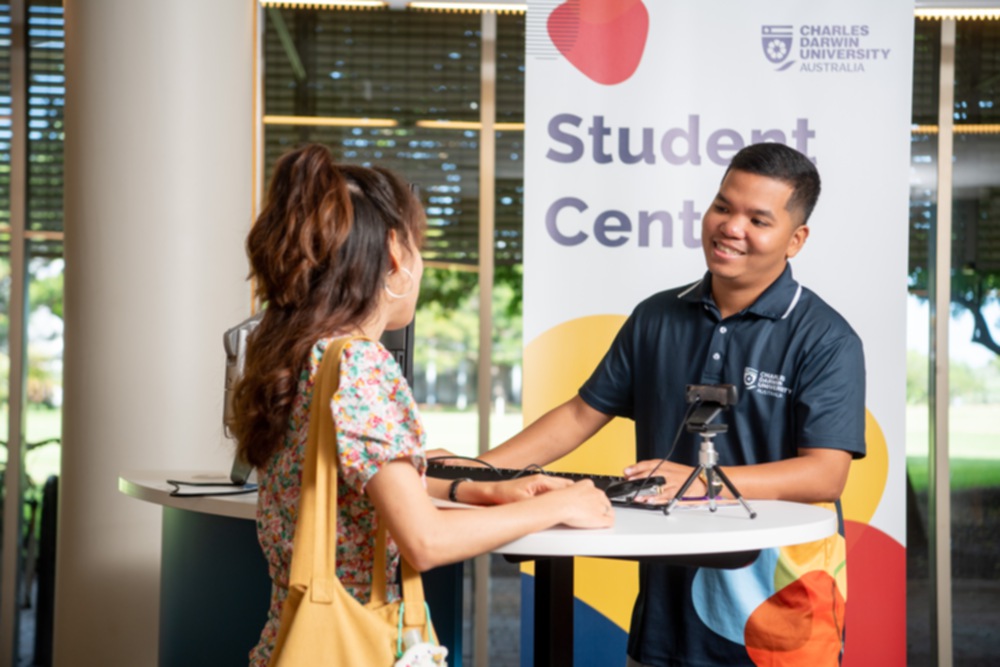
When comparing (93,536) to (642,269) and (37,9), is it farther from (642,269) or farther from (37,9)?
(37,9)

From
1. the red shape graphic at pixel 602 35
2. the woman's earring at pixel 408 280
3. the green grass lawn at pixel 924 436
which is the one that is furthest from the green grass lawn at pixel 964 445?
the woman's earring at pixel 408 280

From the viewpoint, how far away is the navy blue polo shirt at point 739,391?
2486 mm

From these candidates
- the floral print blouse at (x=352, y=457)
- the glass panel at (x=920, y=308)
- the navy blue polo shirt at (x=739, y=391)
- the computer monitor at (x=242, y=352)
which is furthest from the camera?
the glass panel at (x=920, y=308)

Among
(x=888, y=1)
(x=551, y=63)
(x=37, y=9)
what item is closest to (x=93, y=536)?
(x=551, y=63)

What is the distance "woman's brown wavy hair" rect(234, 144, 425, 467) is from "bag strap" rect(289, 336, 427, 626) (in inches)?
3.0

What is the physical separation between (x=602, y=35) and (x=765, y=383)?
1850 mm

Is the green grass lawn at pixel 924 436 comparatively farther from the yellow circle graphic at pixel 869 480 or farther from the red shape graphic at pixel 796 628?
the red shape graphic at pixel 796 628

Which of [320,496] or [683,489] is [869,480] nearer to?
[683,489]

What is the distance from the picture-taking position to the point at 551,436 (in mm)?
2885

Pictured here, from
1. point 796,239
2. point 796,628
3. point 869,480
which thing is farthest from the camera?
point 869,480

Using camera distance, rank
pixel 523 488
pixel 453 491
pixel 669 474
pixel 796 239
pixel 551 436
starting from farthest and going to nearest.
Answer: pixel 551 436 < pixel 796 239 < pixel 669 474 < pixel 453 491 < pixel 523 488

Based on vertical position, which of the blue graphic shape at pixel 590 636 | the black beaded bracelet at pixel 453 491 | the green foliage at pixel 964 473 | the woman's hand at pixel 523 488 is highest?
the woman's hand at pixel 523 488

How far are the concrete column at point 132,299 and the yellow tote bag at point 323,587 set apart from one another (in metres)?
2.53

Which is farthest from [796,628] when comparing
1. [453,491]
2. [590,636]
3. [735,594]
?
[590,636]
